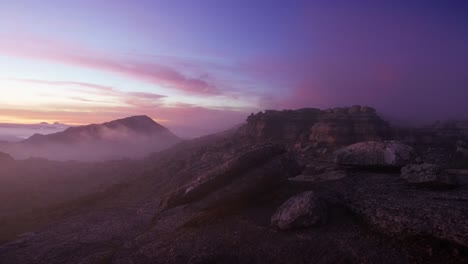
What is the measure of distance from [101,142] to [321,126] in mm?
124547

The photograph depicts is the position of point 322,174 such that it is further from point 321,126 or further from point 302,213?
point 321,126

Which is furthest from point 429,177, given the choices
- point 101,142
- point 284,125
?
point 101,142

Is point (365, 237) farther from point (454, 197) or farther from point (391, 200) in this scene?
point (454, 197)

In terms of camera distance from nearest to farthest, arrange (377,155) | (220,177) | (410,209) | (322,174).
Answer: (410,209), (220,177), (377,155), (322,174)

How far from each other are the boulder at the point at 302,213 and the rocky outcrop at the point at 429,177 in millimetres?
6555

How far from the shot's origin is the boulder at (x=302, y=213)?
16922mm

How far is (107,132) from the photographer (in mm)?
163125

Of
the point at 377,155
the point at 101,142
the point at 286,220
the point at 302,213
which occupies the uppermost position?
the point at 377,155

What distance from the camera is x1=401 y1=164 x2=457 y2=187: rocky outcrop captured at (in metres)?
19.0

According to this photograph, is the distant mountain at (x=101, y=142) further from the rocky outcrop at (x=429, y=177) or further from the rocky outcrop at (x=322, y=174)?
the rocky outcrop at (x=429, y=177)

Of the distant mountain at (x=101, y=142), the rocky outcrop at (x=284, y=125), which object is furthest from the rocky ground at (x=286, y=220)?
the distant mountain at (x=101, y=142)

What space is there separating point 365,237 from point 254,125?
172 feet

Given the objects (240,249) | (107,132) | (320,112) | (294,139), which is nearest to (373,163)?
(240,249)

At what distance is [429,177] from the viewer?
19.3 meters
